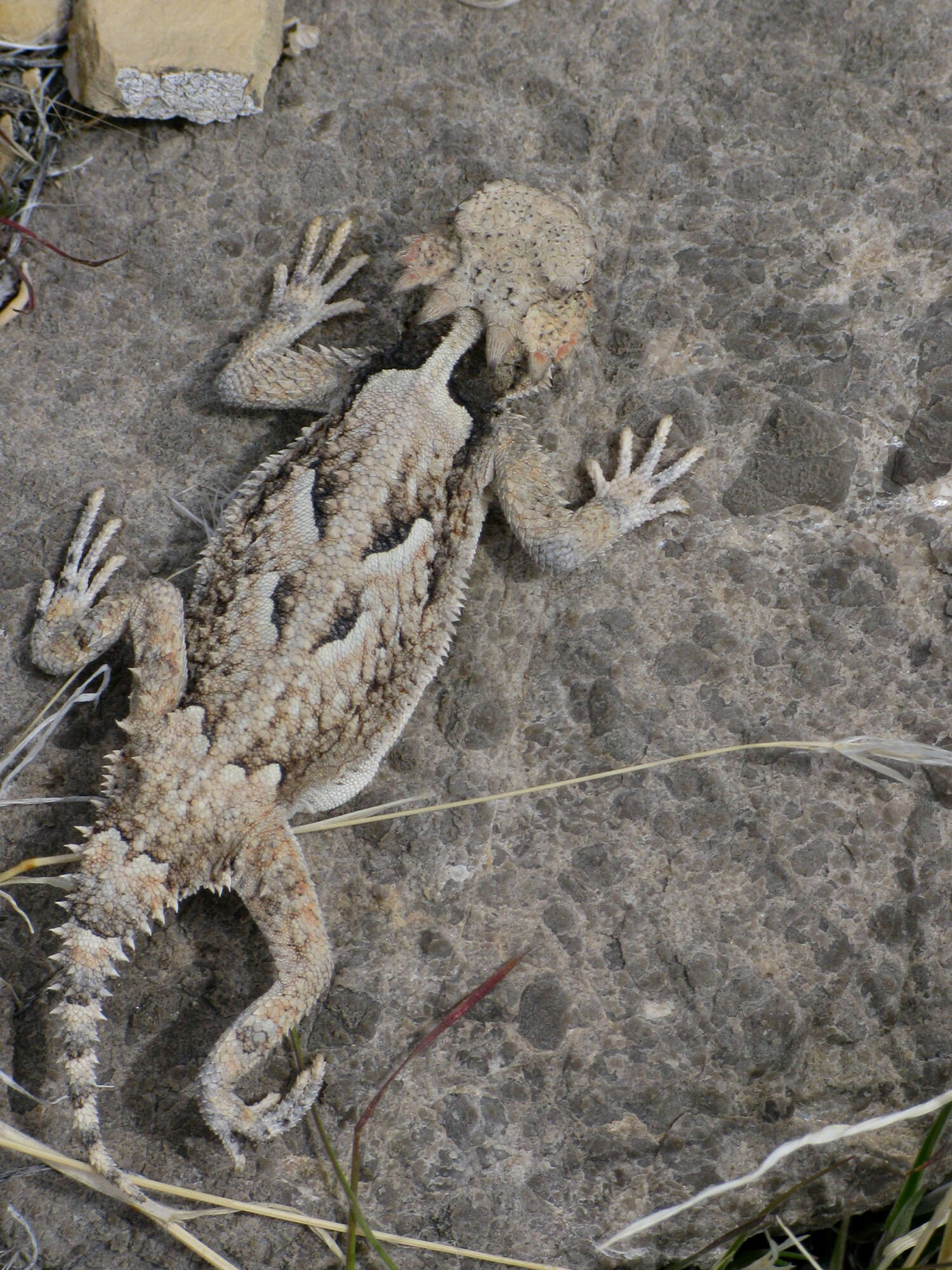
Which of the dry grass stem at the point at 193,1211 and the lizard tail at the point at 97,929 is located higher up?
the lizard tail at the point at 97,929

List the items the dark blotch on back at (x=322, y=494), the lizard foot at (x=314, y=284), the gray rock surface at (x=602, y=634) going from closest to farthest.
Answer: the gray rock surface at (x=602, y=634)
the dark blotch on back at (x=322, y=494)
the lizard foot at (x=314, y=284)

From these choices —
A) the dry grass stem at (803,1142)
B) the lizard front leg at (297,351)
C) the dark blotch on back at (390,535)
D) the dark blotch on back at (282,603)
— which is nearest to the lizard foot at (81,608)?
the dark blotch on back at (282,603)

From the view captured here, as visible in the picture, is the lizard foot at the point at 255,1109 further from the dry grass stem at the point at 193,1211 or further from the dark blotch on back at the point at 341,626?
the dark blotch on back at the point at 341,626

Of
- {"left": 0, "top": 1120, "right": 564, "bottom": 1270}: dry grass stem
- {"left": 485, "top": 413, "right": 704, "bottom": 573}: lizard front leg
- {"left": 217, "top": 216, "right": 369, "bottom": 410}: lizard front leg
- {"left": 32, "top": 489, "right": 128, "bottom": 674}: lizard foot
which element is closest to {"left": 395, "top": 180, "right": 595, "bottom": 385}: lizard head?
{"left": 485, "top": 413, "right": 704, "bottom": 573}: lizard front leg

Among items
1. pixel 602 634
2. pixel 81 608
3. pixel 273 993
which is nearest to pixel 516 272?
pixel 602 634

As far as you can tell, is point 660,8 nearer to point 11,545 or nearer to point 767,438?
point 767,438

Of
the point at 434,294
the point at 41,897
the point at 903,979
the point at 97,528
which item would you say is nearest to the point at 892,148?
the point at 434,294
